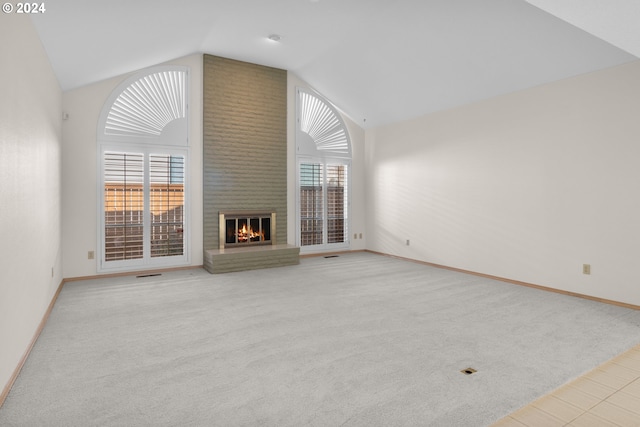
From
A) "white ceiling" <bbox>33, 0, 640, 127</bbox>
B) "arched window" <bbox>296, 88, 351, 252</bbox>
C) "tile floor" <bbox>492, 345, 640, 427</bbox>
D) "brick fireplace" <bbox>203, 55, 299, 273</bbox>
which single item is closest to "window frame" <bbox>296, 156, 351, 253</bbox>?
"arched window" <bbox>296, 88, 351, 252</bbox>

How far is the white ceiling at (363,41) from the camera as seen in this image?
3.62 m

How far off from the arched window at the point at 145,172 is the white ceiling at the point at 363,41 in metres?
0.46

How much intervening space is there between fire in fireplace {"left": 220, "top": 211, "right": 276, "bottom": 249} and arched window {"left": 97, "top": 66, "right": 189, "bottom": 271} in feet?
2.11

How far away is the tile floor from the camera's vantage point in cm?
186

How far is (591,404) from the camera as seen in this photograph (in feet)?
6.64

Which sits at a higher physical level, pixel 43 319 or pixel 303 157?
pixel 303 157

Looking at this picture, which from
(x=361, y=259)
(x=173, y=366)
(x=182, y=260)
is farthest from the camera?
(x=361, y=259)

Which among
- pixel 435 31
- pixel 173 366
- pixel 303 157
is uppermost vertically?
pixel 435 31

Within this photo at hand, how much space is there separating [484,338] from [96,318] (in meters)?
3.59

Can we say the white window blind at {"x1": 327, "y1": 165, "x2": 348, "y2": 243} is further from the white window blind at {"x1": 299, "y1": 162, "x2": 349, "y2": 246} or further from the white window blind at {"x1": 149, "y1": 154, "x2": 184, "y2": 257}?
the white window blind at {"x1": 149, "y1": 154, "x2": 184, "y2": 257}

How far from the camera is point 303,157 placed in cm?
701

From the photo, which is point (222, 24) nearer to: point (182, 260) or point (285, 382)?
point (182, 260)

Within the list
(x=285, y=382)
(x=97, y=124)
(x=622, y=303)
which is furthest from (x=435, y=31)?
(x=97, y=124)

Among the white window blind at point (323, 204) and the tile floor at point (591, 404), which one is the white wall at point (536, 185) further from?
the tile floor at point (591, 404)
